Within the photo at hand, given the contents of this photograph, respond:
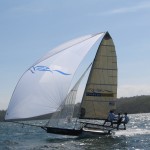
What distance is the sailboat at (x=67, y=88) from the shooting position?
28.9m

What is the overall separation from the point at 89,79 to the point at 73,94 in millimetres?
2516

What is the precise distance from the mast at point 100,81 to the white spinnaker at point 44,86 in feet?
10.0

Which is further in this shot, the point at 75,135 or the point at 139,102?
the point at 139,102

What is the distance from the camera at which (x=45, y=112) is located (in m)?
29.1

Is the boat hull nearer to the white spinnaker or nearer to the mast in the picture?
the mast

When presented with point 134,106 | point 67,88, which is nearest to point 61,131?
point 67,88

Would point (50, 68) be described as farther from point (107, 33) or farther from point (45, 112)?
point (107, 33)

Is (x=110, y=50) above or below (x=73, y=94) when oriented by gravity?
above

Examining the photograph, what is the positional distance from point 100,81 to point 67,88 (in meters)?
5.01

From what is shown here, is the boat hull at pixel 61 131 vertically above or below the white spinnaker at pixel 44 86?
below

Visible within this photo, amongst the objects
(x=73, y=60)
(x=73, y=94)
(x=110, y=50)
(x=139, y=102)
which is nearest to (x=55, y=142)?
(x=73, y=94)

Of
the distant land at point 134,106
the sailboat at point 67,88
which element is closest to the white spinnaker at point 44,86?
the sailboat at point 67,88

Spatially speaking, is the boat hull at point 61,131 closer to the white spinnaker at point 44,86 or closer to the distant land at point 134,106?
the white spinnaker at point 44,86

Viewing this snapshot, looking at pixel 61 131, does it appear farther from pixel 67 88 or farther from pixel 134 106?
pixel 134 106
